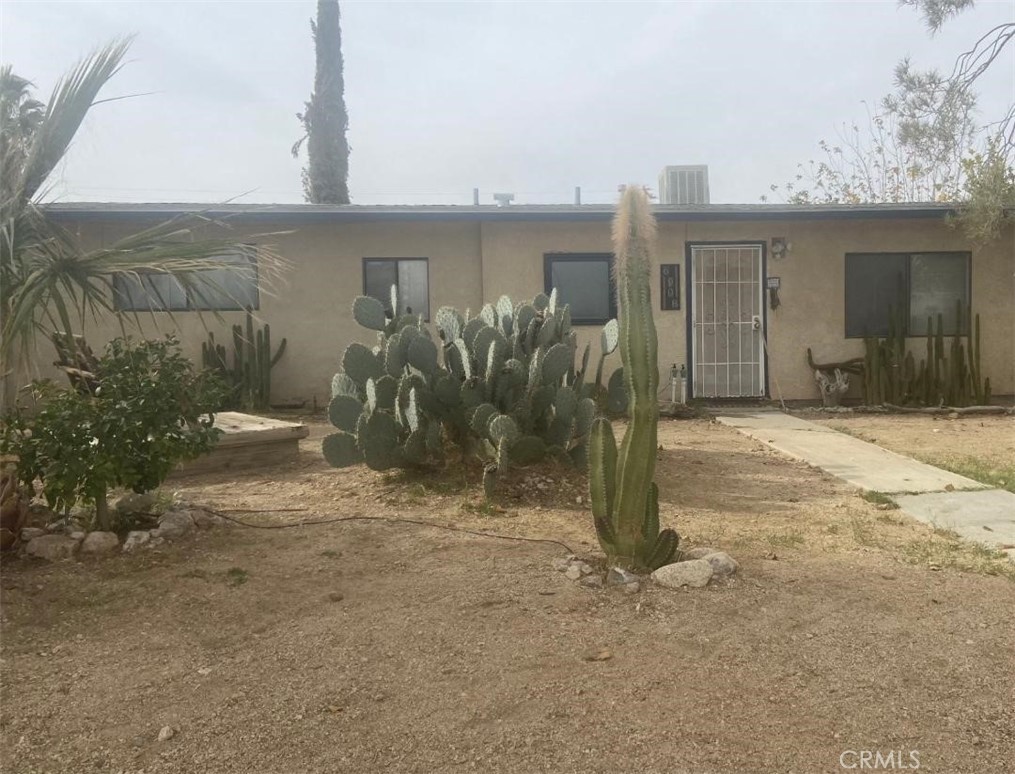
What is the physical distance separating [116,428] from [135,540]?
63 centimetres

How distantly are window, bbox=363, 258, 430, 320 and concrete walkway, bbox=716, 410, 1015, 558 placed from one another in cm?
469

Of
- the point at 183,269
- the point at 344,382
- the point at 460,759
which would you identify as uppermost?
the point at 183,269

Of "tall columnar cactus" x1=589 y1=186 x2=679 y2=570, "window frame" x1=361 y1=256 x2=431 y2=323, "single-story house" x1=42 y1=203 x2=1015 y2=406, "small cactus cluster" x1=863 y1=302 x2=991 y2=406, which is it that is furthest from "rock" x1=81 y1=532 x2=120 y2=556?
"small cactus cluster" x1=863 y1=302 x2=991 y2=406

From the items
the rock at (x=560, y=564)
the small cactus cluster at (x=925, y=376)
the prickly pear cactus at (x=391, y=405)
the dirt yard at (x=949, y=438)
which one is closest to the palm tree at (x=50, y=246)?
the prickly pear cactus at (x=391, y=405)

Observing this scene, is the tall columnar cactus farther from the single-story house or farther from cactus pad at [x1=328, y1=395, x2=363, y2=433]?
the single-story house

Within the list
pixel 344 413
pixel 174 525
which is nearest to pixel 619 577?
pixel 174 525

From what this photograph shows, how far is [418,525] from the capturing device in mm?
5125

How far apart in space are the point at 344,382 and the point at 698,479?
9.40 feet

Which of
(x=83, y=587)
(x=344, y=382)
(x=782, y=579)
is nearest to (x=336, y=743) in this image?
(x=83, y=587)

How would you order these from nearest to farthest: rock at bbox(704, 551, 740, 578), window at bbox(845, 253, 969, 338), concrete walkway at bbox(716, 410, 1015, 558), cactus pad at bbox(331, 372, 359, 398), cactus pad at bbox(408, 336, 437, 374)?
1. rock at bbox(704, 551, 740, 578)
2. concrete walkway at bbox(716, 410, 1015, 558)
3. cactus pad at bbox(408, 336, 437, 374)
4. cactus pad at bbox(331, 372, 359, 398)
5. window at bbox(845, 253, 969, 338)

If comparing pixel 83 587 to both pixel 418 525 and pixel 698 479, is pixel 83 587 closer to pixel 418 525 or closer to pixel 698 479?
pixel 418 525

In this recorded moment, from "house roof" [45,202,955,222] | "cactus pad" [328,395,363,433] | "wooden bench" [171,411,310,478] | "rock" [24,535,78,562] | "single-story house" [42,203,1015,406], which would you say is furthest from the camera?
"single-story house" [42,203,1015,406]

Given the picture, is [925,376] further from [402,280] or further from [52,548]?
[52,548]

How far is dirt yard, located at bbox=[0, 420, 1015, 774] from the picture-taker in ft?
8.74
